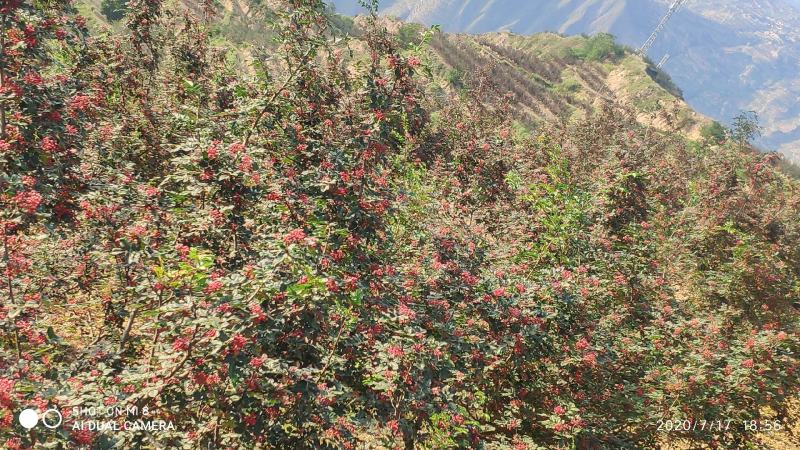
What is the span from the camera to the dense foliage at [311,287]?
4363 millimetres

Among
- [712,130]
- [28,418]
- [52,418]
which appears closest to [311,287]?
[52,418]

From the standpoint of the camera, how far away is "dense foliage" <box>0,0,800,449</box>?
4.36 m

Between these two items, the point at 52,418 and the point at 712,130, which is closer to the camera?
the point at 52,418

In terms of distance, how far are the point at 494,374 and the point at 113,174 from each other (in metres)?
6.35

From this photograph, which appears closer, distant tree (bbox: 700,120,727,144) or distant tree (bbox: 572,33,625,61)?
distant tree (bbox: 700,120,727,144)

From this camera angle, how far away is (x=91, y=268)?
6996 millimetres

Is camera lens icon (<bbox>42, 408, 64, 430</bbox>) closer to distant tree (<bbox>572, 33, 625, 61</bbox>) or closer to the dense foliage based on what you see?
the dense foliage

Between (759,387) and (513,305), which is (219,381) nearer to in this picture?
(513,305)

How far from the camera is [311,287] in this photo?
176 inches

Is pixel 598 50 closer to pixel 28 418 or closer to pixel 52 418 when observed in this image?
pixel 52 418

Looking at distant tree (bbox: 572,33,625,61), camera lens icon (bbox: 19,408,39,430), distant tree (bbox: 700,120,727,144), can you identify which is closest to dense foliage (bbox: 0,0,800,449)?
camera lens icon (bbox: 19,408,39,430)

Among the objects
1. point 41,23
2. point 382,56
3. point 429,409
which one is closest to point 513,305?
point 429,409

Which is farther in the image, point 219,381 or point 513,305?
point 513,305

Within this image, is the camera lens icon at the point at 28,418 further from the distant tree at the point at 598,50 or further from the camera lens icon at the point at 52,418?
the distant tree at the point at 598,50
